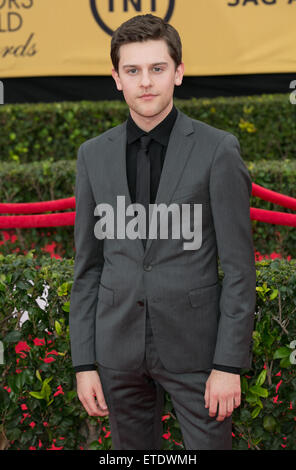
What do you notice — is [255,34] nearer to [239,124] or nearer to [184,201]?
[239,124]

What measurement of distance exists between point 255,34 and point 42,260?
6340mm

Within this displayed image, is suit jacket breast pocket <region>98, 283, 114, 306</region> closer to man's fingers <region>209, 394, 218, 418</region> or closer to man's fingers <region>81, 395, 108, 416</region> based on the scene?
man's fingers <region>81, 395, 108, 416</region>

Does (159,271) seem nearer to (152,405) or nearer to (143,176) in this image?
(143,176)

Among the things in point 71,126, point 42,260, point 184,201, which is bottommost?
point 42,260

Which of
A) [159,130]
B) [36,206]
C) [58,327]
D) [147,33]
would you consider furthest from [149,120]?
[36,206]

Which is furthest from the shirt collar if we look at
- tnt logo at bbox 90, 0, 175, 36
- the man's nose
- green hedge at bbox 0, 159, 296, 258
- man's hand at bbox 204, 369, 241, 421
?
tnt logo at bbox 90, 0, 175, 36

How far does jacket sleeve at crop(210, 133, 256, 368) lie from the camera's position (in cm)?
172

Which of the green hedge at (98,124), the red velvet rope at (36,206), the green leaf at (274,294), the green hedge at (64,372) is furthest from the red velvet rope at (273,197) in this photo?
the green hedge at (98,124)

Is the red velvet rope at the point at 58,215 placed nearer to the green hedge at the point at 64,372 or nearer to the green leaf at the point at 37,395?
the green hedge at the point at 64,372

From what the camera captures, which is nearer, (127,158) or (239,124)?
(127,158)

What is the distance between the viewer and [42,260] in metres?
2.66

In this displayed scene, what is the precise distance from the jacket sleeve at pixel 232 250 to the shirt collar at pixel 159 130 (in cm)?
19

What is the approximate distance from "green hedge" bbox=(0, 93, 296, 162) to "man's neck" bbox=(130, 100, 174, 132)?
5.58 meters

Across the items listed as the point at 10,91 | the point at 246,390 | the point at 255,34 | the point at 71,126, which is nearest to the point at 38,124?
Result: the point at 71,126
